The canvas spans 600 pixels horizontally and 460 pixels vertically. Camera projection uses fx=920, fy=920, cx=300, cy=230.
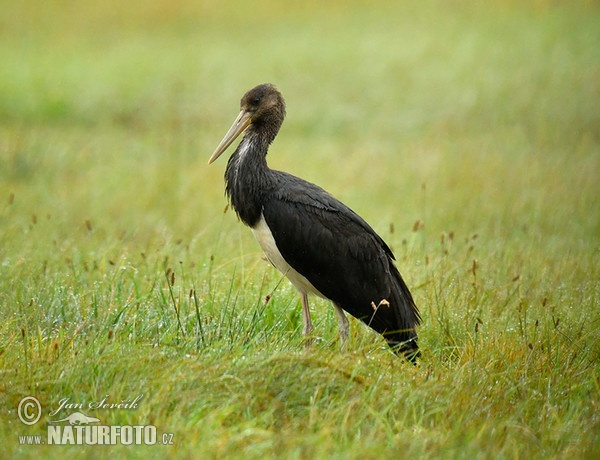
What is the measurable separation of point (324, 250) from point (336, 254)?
79mm

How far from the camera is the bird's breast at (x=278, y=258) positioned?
5422 millimetres

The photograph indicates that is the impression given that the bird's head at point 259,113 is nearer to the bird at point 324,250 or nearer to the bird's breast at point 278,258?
the bird at point 324,250

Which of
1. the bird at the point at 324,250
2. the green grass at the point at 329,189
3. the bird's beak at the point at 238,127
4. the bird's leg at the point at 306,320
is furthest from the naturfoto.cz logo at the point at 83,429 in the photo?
the bird's beak at the point at 238,127

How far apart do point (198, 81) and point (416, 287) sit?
32.8 feet

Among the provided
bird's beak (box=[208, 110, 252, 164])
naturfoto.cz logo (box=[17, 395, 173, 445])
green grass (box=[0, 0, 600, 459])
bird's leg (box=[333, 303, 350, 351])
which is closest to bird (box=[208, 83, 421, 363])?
bird's leg (box=[333, 303, 350, 351])

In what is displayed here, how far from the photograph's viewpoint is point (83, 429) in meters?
3.88

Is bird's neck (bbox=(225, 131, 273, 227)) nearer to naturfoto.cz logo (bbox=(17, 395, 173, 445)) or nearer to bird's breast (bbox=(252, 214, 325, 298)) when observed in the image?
bird's breast (bbox=(252, 214, 325, 298))

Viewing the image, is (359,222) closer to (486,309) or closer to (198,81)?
(486,309)

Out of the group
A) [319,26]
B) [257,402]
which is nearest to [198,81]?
[319,26]

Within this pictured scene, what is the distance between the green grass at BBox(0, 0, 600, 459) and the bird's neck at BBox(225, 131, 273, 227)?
430 mm

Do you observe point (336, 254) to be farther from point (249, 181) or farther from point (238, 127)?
point (238, 127)

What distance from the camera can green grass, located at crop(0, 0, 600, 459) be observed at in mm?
4117

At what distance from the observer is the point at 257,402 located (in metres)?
4.16

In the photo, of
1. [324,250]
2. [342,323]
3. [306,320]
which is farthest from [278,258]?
[342,323]
